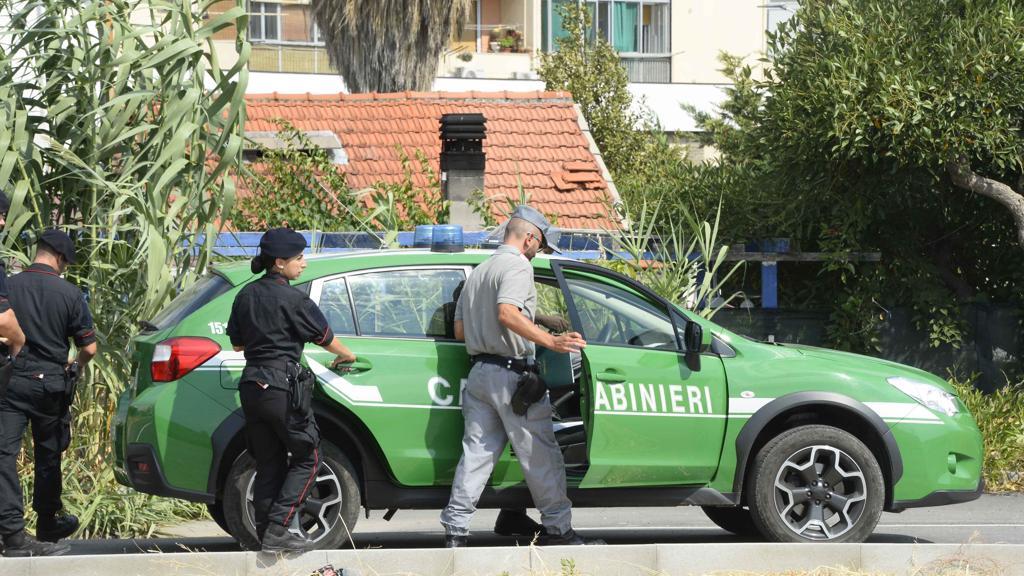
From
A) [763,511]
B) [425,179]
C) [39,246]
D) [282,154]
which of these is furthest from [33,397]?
[425,179]

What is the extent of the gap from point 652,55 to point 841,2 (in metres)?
25.3

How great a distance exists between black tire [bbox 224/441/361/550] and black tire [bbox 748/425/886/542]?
2.10m

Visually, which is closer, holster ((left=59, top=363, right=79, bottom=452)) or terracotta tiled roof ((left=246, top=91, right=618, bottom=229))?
holster ((left=59, top=363, right=79, bottom=452))

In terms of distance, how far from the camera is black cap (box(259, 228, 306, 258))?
6.66 meters

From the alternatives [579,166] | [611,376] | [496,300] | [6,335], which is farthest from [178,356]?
[579,166]

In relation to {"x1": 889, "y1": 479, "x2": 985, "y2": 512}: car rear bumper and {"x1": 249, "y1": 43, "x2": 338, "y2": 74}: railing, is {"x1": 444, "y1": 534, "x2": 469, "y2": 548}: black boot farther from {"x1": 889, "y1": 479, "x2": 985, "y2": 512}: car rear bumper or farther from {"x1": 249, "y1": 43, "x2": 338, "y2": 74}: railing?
{"x1": 249, "y1": 43, "x2": 338, "y2": 74}: railing

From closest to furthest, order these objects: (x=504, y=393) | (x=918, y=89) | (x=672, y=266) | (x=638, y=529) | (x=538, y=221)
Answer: (x=504, y=393) < (x=538, y=221) < (x=638, y=529) < (x=672, y=266) < (x=918, y=89)

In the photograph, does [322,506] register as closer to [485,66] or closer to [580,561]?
[580,561]

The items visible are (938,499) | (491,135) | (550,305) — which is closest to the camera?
(938,499)

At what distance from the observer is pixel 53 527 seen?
7.42 meters

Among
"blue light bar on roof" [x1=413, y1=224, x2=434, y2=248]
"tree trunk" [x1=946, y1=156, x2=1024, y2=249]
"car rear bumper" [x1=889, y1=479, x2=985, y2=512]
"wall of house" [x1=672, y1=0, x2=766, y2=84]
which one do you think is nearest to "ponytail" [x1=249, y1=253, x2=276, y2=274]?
"blue light bar on roof" [x1=413, y1=224, x2=434, y2=248]

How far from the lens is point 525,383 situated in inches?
271

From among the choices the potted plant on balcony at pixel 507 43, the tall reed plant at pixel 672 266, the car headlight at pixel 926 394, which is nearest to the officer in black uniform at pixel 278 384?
the car headlight at pixel 926 394

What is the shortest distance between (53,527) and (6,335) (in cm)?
126
